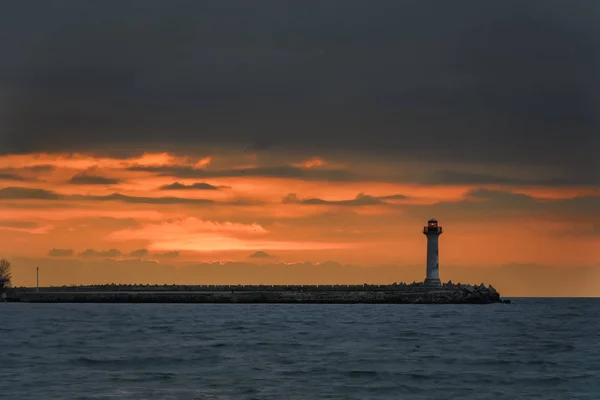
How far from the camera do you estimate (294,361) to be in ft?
173

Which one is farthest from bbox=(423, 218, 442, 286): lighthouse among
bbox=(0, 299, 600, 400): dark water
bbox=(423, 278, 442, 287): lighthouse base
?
Result: bbox=(0, 299, 600, 400): dark water

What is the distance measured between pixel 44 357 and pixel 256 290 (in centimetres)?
9600

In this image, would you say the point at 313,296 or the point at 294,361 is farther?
the point at 313,296

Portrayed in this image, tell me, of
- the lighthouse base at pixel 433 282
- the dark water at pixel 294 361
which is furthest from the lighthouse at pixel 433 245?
the dark water at pixel 294 361

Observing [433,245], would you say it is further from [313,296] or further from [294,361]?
[294,361]

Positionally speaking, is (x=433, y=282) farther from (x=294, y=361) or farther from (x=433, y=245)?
(x=294, y=361)

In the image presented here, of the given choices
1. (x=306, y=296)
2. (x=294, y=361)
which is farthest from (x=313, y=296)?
(x=294, y=361)

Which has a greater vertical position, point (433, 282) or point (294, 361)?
point (433, 282)

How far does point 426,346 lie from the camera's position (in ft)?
207

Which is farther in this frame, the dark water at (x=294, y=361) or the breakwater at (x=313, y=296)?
the breakwater at (x=313, y=296)

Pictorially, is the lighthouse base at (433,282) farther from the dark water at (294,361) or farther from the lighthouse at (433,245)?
the dark water at (294,361)

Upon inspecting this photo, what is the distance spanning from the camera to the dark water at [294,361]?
4228cm

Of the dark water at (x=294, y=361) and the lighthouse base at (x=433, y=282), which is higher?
the lighthouse base at (x=433, y=282)

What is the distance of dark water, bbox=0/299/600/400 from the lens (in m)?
42.3
